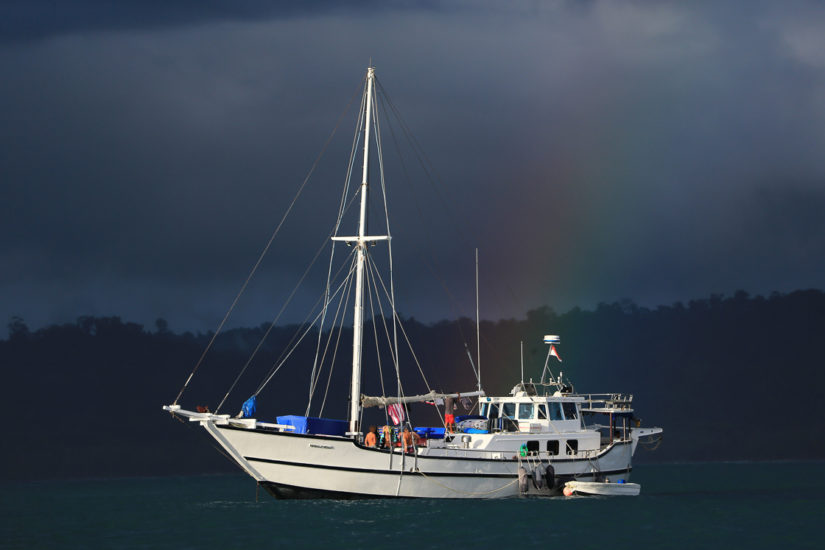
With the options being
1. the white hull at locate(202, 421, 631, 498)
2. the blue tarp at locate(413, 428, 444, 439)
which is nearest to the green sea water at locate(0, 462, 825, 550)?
the white hull at locate(202, 421, 631, 498)

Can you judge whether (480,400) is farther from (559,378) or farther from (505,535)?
(505,535)

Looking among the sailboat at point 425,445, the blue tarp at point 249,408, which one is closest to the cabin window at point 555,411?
the sailboat at point 425,445

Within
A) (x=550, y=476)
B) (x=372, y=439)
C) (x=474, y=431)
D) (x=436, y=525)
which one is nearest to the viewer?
(x=436, y=525)

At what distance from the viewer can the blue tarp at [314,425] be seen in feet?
150

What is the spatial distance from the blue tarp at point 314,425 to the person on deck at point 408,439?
10.0 ft

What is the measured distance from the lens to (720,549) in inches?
1489

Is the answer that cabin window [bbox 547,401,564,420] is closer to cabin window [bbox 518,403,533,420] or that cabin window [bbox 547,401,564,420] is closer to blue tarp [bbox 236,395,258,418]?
cabin window [bbox 518,403,533,420]

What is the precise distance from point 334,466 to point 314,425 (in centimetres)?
223

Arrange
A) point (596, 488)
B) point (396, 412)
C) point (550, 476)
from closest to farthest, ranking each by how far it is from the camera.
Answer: point (396, 412)
point (550, 476)
point (596, 488)

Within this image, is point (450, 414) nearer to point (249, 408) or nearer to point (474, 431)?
point (474, 431)

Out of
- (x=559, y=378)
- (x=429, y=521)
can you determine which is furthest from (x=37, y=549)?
(x=559, y=378)

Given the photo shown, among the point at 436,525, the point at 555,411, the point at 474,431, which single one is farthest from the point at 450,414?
the point at 436,525

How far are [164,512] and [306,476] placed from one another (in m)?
13.2

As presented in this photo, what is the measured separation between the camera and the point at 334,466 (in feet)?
149
